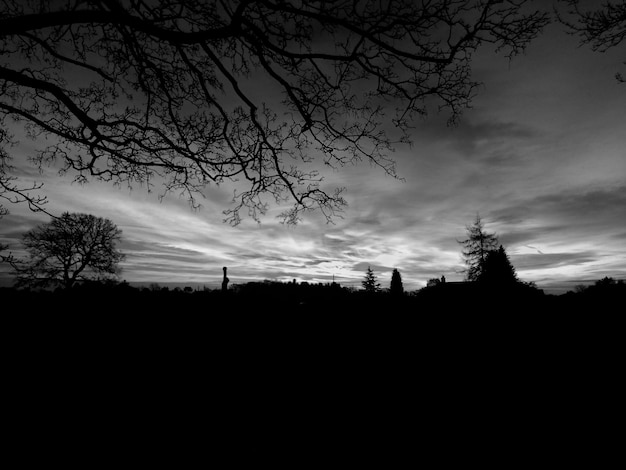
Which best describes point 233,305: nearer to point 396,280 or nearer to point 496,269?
point 496,269

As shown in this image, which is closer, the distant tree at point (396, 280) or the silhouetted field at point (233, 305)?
the silhouetted field at point (233, 305)

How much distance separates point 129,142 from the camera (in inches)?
211

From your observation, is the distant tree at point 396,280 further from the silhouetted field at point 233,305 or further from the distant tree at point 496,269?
the silhouetted field at point 233,305

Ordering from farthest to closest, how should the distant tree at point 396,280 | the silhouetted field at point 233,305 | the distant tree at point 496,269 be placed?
1. the distant tree at point 396,280
2. the distant tree at point 496,269
3. the silhouetted field at point 233,305

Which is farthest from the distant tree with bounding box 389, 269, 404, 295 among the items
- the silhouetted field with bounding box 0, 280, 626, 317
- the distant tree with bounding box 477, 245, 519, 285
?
the silhouetted field with bounding box 0, 280, 626, 317

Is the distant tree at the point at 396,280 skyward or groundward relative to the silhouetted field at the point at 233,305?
skyward

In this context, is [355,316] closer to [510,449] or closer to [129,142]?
[510,449]

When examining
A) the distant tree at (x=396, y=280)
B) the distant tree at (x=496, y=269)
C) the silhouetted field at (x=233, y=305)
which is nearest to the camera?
the silhouetted field at (x=233, y=305)

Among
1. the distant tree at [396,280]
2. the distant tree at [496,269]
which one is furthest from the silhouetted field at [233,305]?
the distant tree at [396,280]

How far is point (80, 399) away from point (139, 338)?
75.2 inches

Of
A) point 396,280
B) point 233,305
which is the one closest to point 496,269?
point 396,280

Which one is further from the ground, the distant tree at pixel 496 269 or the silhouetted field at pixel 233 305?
the distant tree at pixel 496 269

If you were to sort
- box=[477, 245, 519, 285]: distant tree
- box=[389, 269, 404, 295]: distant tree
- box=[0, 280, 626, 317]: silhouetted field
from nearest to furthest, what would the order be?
1. box=[0, 280, 626, 317]: silhouetted field
2. box=[477, 245, 519, 285]: distant tree
3. box=[389, 269, 404, 295]: distant tree

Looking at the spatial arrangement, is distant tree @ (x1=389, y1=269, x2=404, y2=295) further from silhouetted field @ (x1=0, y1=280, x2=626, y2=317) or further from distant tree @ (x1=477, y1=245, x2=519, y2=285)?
silhouetted field @ (x1=0, y1=280, x2=626, y2=317)
